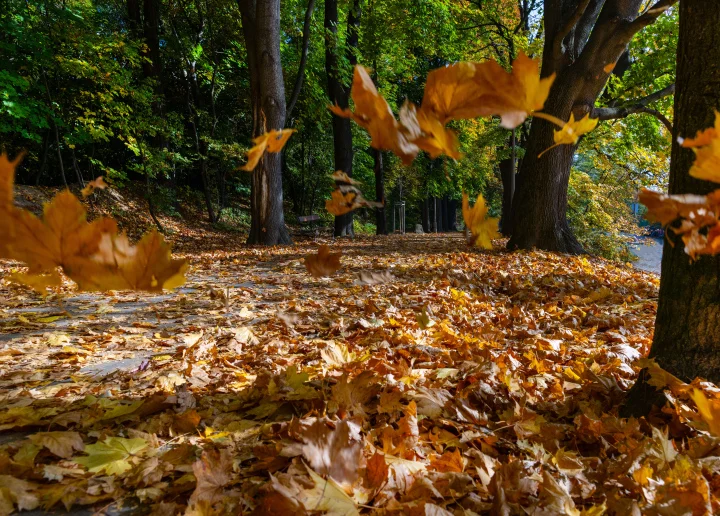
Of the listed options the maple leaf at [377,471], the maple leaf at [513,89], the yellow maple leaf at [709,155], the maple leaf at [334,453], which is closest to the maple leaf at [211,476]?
the maple leaf at [334,453]

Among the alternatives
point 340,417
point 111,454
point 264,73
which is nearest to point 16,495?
point 111,454

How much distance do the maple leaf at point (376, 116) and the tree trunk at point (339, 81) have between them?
11161mm

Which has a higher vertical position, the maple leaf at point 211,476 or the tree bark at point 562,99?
the tree bark at point 562,99

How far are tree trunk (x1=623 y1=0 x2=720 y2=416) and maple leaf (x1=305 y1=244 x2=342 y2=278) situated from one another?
1.36 meters

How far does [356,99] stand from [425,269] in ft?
16.2

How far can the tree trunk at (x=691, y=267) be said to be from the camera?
164 centimetres

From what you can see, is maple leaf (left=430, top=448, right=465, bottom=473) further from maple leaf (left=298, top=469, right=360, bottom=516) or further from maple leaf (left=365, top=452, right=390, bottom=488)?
maple leaf (left=298, top=469, right=360, bottom=516)

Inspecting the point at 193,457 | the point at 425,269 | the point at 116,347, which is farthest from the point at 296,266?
the point at 193,457

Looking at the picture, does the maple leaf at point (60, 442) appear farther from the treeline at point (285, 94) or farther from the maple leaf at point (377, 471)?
the treeline at point (285, 94)

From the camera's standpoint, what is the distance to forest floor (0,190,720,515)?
1.23m

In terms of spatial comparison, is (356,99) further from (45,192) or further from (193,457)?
(45,192)

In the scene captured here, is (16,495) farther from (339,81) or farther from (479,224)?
(339,81)

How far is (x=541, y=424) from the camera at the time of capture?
65.5 inches

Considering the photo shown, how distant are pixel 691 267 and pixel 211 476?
6.38 feet
